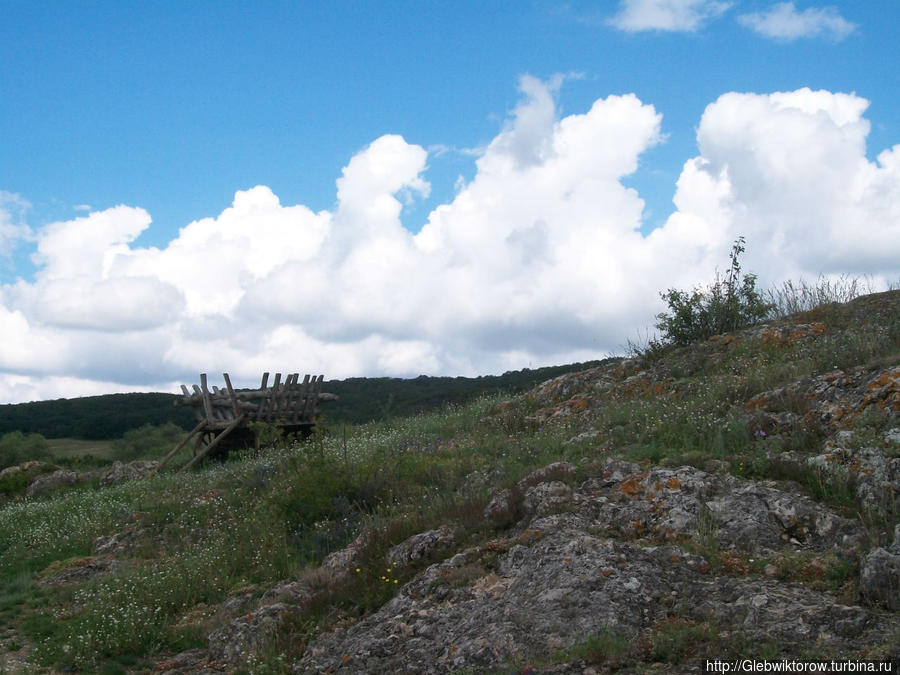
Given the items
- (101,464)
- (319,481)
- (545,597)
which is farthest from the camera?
(101,464)

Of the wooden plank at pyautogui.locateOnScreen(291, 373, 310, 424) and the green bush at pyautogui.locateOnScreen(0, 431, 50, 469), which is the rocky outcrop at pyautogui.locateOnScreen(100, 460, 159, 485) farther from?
the green bush at pyautogui.locateOnScreen(0, 431, 50, 469)

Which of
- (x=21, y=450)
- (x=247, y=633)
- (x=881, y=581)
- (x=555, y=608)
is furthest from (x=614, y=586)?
(x=21, y=450)

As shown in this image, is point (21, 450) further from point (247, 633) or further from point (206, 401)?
point (247, 633)

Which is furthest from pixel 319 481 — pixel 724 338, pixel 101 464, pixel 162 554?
pixel 101 464

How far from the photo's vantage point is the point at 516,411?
12.4 metres

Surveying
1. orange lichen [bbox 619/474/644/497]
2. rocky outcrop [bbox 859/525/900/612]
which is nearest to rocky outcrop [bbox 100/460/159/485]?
orange lichen [bbox 619/474/644/497]

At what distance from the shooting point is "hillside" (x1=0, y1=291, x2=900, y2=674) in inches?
161

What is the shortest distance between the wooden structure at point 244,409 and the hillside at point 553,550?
6474 millimetres

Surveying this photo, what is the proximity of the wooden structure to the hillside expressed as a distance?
647 cm

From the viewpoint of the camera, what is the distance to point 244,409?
17641 millimetres

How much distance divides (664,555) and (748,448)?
222cm

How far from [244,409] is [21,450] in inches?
688

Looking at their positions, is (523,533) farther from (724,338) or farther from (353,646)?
(724,338)

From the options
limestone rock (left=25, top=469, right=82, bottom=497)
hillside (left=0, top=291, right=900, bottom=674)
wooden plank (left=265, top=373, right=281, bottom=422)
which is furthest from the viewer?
wooden plank (left=265, top=373, right=281, bottom=422)
